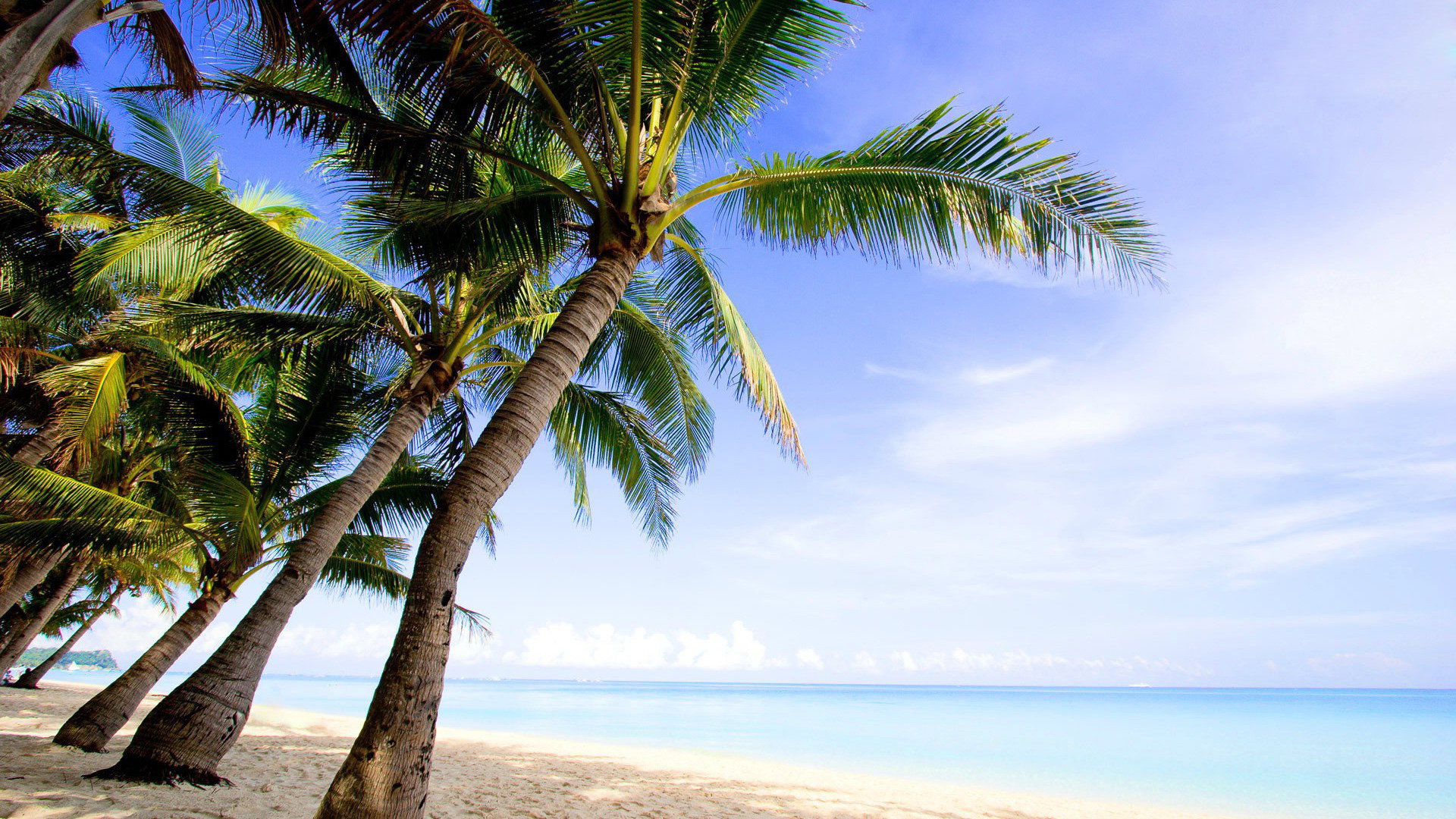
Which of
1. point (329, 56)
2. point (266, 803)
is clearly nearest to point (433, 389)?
point (329, 56)

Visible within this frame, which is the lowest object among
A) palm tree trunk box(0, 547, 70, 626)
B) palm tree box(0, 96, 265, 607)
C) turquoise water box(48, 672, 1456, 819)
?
turquoise water box(48, 672, 1456, 819)

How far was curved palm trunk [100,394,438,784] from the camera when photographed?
4.75 metres

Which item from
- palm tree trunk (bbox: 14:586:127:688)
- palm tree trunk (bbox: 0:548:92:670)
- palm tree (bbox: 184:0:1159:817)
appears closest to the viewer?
palm tree (bbox: 184:0:1159:817)

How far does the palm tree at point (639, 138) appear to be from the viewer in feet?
13.4

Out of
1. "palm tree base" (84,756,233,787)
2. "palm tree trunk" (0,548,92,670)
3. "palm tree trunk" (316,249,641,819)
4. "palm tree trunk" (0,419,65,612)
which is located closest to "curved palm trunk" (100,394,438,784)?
"palm tree base" (84,756,233,787)

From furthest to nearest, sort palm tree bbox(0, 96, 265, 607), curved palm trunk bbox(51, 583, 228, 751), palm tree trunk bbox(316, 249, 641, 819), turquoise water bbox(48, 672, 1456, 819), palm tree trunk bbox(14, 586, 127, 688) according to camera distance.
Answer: palm tree trunk bbox(14, 586, 127, 688), turquoise water bbox(48, 672, 1456, 819), curved palm trunk bbox(51, 583, 228, 751), palm tree bbox(0, 96, 265, 607), palm tree trunk bbox(316, 249, 641, 819)

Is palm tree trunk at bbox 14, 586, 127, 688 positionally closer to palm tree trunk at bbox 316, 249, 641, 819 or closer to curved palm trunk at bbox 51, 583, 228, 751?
curved palm trunk at bbox 51, 583, 228, 751

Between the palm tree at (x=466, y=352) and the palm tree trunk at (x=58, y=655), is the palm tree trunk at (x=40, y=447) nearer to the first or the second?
the palm tree at (x=466, y=352)

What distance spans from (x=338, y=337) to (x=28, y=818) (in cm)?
433

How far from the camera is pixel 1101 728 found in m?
25.1

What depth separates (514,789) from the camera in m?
6.78

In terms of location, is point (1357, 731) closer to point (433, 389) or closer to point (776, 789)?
point (776, 789)

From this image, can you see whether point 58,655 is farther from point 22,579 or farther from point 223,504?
point 223,504

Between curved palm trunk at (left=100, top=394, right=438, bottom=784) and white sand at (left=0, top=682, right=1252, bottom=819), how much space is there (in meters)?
0.20
